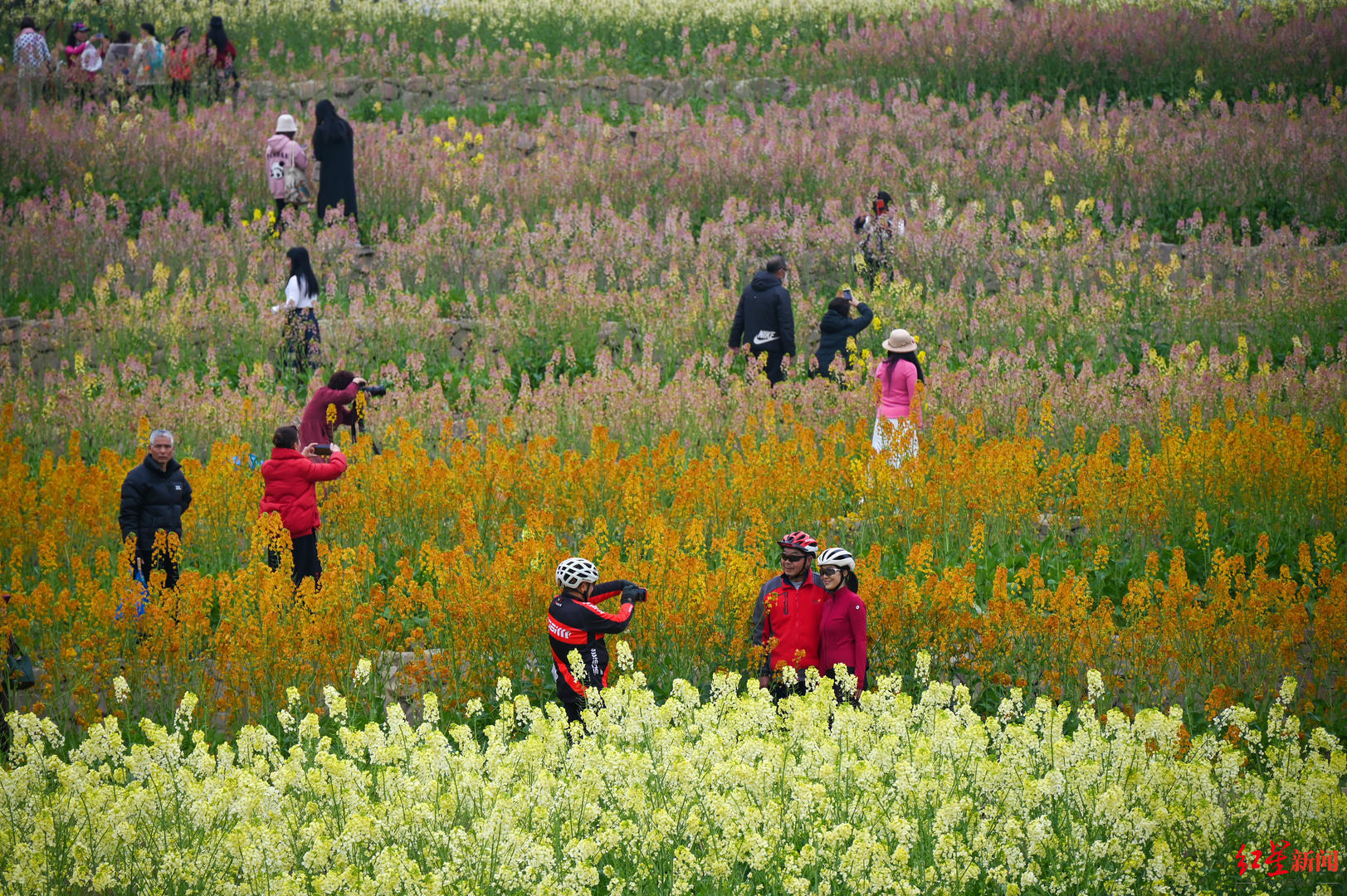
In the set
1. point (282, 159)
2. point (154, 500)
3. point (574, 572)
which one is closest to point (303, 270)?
point (282, 159)

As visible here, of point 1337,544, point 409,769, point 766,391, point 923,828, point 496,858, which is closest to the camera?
point 496,858

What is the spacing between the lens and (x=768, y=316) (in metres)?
12.4

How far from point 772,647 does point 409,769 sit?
6.96 feet

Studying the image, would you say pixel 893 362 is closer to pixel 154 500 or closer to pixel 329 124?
pixel 154 500

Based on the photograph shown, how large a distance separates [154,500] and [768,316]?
→ 6.19 m

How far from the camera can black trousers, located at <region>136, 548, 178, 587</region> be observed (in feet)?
27.1

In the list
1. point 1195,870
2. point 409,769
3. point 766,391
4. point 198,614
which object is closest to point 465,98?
point 766,391

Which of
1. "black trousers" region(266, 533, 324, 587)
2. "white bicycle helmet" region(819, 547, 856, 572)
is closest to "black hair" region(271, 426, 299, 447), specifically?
"black trousers" region(266, 533, 324, 587)

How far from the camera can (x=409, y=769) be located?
575 cm

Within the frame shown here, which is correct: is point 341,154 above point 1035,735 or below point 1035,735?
above

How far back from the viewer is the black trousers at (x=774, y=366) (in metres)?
12.5

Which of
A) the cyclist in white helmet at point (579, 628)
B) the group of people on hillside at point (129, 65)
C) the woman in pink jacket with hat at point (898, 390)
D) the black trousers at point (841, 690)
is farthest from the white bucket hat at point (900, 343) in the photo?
the group of people on hillside at point (129, 65)

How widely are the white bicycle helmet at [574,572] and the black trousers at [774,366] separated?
601cm

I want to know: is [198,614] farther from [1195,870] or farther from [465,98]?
[465,98]
